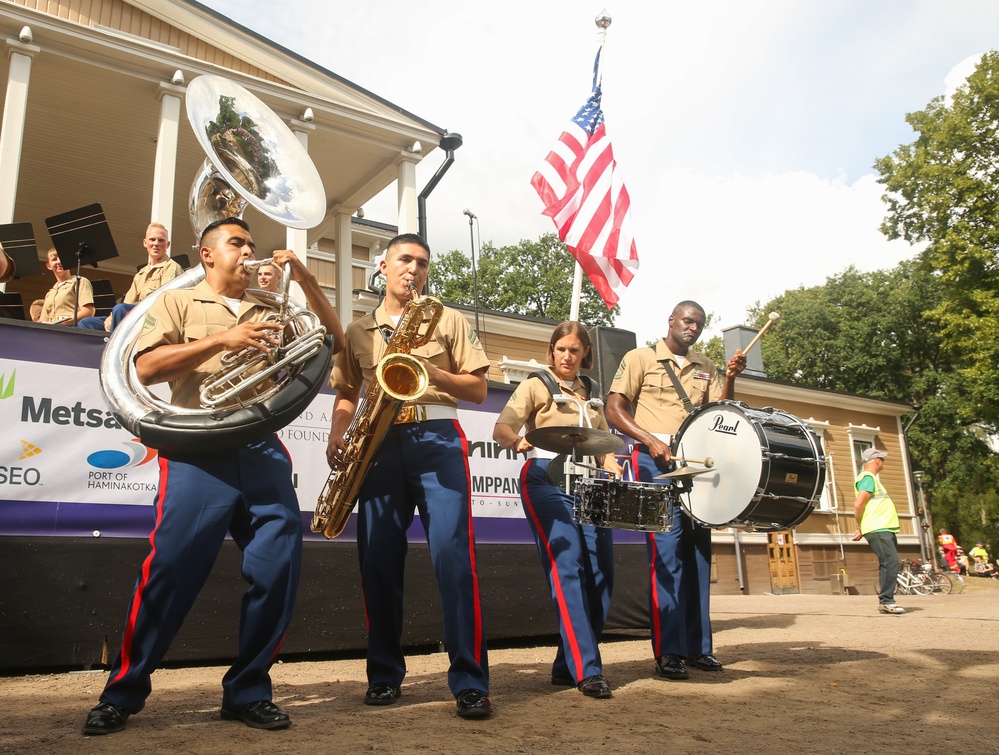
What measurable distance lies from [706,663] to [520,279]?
50.9 meters

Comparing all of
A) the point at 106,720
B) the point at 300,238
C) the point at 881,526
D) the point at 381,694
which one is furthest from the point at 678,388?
the point at 300,238

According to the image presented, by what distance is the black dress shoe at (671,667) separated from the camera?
477 centimetres

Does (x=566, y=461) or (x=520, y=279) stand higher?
(x=520, y=279)

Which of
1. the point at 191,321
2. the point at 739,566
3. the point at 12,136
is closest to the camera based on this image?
the point at 191,321

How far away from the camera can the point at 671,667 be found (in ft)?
15.8

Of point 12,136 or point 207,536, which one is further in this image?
point 12,136

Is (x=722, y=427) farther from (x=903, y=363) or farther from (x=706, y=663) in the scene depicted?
(x=903, y=363)

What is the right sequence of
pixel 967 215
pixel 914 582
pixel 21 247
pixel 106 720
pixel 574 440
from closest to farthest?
1. pixel 106 720
2. pixel 574 440
3. pixel 21 247
4. pixel 914 582
5. pixel 967 215

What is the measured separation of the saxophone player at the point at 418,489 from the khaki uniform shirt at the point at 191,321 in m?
0.67

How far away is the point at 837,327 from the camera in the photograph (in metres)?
45.4

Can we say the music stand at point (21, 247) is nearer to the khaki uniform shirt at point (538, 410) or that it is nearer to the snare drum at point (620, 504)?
the khaki uniform shirt at point (538, 410)

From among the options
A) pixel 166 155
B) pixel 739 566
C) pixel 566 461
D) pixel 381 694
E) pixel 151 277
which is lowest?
pixel 739 566

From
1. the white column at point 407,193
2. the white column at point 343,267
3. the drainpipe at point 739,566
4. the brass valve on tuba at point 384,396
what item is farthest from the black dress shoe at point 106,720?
the drainpipe at point 739,566

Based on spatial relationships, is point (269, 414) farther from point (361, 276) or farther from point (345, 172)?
point (361, 276)
